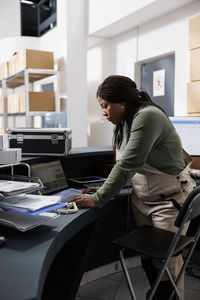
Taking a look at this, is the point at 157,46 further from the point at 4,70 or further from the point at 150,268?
the point at 4,70

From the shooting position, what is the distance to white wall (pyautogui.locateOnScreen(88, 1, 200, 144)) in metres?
3.18

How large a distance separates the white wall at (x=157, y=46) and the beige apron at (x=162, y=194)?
1825 millimetres

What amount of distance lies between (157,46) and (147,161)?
2.51 m

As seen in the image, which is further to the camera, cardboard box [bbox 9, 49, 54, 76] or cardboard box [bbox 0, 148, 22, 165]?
cardboard box [bbox 9, 49, 54, 76]

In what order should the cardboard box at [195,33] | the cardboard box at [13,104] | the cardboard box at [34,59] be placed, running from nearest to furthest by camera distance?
the cardboard box at [195,33] < the cardboard box at [34,59] < the cardboard box at [13,104]

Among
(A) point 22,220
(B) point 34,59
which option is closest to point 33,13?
(B) point 34,59

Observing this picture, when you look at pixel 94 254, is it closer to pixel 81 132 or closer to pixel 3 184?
pixel 3 184

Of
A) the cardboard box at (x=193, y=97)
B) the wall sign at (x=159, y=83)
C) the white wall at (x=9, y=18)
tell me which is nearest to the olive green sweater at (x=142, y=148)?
the cardboard box at (x=193, y=97)

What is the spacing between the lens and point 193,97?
2574 mm

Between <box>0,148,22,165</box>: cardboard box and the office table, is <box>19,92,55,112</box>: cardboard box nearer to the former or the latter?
the office table

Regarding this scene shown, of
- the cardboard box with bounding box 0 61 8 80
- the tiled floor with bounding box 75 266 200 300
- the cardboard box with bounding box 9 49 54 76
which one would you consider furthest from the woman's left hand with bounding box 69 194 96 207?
the cardboard box with bounding box 0 61 8 80

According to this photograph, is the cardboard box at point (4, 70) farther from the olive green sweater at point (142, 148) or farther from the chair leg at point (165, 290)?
the chair leg at point (165, 290)

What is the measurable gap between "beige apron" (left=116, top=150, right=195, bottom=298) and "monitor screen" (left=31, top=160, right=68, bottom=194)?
1.68 ft

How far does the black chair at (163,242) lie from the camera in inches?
47.9
